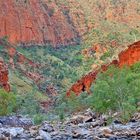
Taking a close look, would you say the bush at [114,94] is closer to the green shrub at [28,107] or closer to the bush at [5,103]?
the bush at [5,103]

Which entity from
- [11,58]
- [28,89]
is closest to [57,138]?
[28,89]

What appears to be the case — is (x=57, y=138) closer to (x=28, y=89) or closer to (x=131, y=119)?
(x=131, y=119)

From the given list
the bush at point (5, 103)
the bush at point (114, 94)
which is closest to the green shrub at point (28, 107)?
the bush at point (5, 103)

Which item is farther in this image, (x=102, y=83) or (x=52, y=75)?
(x=52, y=75)

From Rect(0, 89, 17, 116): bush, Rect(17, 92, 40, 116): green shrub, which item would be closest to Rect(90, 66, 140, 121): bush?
Rect(0, 89, 17, 116): bush

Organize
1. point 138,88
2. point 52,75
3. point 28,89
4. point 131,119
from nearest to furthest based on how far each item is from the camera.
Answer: point 131,119, point 138,88, point 28,89, point 52,75

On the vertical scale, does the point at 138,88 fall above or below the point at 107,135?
above

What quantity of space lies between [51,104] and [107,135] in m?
98.3

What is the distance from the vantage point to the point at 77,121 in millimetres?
58656

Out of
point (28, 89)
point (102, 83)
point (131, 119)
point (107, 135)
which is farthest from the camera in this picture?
point (28, 89)

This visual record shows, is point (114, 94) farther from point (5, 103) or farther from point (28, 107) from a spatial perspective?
point (28, 107)

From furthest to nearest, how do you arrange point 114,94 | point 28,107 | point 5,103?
point 28,107, point 5,103, point 114,94

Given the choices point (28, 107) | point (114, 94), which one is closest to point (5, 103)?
point (28, 107)

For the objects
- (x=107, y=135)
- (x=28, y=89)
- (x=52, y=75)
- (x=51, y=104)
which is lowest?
(x=107, y=135)
